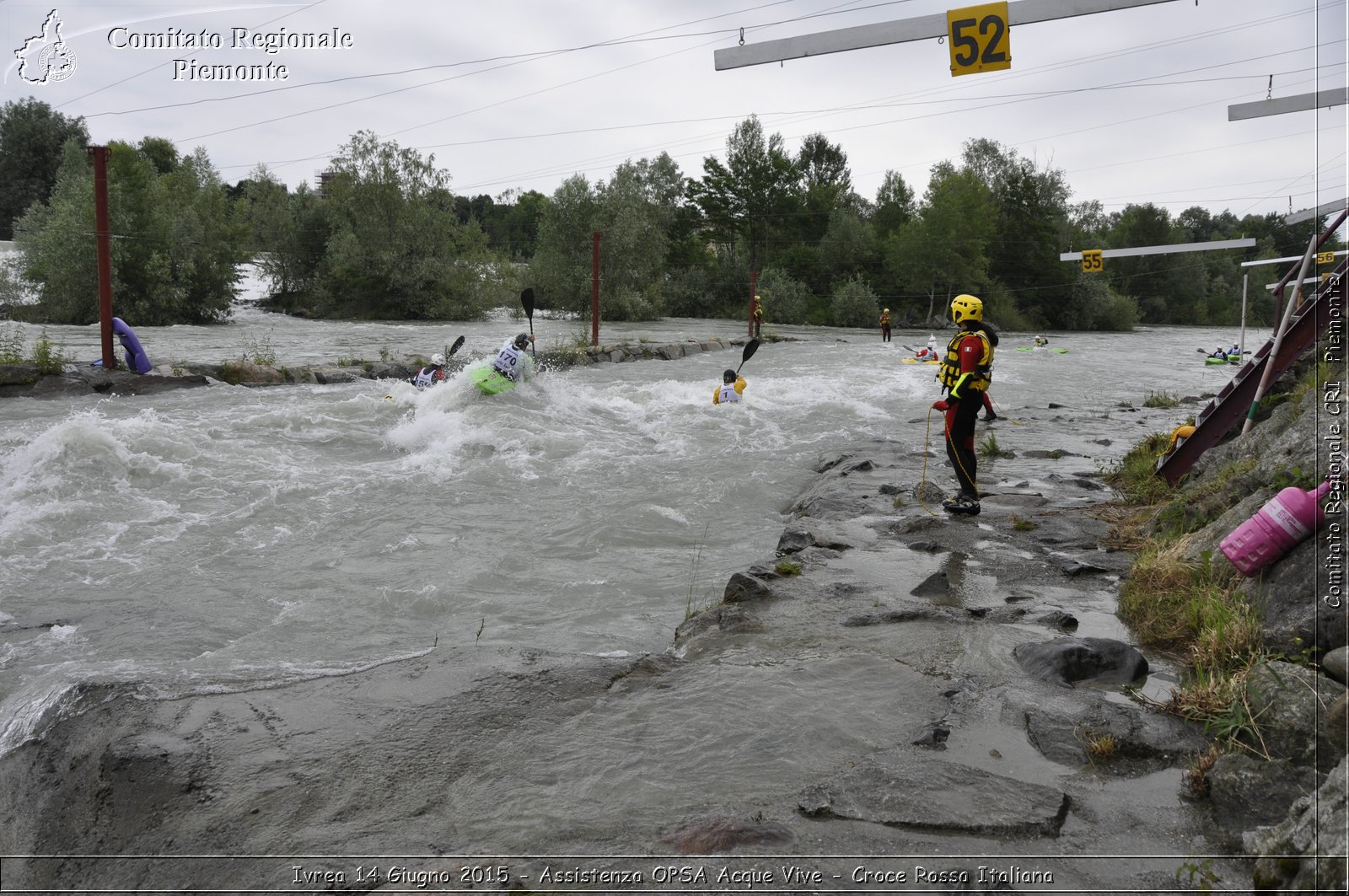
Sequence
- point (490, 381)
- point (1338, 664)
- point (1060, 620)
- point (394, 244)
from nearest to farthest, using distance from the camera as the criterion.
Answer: point (1338, 664)
point (1060, 620)
point (490, 381)
point (394, 244)

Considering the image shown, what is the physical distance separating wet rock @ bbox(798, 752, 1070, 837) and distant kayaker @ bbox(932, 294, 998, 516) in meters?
4.84

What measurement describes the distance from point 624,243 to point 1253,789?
43247 mm

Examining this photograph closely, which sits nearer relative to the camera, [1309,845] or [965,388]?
[1309,845]

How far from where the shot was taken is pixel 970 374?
25.6 ft

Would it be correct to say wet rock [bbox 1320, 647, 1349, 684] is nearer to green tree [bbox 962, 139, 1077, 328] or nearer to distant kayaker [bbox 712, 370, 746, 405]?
distant kayaker [bbox 712, 370, 746, 405]

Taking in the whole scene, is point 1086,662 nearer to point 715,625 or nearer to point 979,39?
point 715,625

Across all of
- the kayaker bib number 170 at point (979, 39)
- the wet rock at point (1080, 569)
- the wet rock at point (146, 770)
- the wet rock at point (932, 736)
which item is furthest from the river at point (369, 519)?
the kayaker bib number 170 at point (979, 39)

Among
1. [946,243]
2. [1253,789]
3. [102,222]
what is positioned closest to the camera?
[1253,789]

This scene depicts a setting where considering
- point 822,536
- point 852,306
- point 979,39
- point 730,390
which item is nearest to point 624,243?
point 852,306

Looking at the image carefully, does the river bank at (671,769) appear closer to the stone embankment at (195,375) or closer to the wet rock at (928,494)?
the wet rock at (928,494)

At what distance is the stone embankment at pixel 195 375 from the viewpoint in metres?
12.9

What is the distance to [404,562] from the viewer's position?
719 cm

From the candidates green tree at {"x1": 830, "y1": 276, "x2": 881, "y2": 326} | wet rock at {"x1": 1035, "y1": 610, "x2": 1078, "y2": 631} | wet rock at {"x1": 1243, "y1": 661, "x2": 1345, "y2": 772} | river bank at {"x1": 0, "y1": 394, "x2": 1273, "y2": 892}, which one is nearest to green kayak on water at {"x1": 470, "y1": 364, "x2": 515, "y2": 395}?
river bank at {"x1": 0, "y1": 394, "x2": 1273, "y2": 892}

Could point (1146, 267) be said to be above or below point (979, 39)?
above
